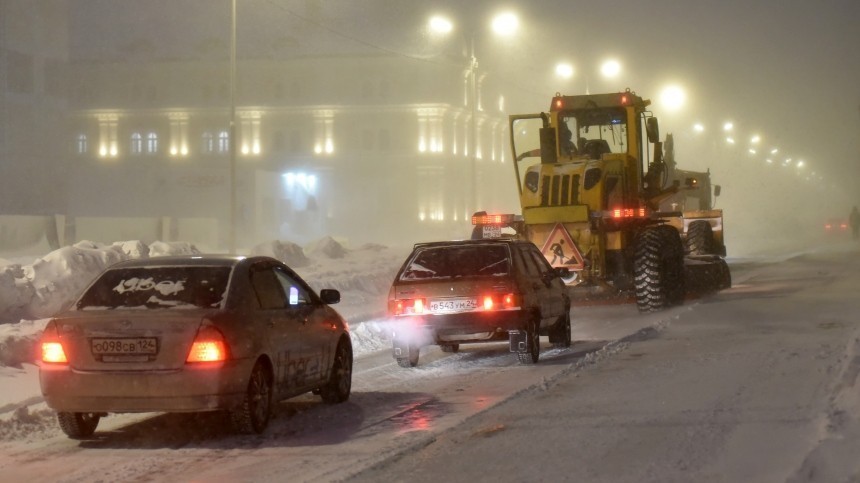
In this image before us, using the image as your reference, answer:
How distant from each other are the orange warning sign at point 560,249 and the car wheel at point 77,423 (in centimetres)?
1336

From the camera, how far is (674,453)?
8.54m

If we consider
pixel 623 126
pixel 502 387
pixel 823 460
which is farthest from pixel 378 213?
pixel 823 460

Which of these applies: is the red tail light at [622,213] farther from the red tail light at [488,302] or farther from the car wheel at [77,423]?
the car wheel at [77,423]

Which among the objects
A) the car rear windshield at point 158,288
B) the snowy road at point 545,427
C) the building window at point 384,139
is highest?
the building window at point 384,139

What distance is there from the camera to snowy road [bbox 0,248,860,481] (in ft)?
27.1

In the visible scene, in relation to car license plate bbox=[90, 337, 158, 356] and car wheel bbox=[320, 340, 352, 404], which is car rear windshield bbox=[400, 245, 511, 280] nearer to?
car wheel bbox=[320, 340, 352, 404]

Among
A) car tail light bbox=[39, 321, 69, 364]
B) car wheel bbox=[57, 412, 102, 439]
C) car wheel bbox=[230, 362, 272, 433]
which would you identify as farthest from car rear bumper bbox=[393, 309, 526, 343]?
car tail light bbox=[39, 321, 69, 364]

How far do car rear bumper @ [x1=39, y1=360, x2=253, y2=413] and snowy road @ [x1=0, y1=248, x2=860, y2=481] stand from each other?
0.36 metres

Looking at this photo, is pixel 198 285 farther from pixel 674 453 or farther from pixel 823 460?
pixel 823 460

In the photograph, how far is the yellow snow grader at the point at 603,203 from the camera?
22922 mm

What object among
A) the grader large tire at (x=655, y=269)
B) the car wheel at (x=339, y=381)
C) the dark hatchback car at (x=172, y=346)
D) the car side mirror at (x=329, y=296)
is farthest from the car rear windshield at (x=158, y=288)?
the grader large tire at (x=655, y=269)

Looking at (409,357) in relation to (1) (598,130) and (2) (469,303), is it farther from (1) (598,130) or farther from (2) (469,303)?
(1) (598,130)

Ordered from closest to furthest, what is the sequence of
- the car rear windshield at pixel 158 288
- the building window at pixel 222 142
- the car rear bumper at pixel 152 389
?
the car rear bumper at pixel 152 389 < the car rear windshield at pixel 158 288 < the building window at pixel 222 142

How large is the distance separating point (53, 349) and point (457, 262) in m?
7.13
